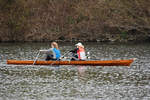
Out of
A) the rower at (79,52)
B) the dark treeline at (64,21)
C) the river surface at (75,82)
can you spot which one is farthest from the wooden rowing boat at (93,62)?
the dark treeline at (64,21)

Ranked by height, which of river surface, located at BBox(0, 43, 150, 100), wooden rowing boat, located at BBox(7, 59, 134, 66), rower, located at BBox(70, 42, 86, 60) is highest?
rower, located at BBox(70, 42, 86, 60)

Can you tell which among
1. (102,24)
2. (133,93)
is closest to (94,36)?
(102,24)

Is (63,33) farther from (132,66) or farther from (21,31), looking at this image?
(132,66)

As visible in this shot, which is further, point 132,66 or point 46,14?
point 46,14

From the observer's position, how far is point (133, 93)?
63.6 feet

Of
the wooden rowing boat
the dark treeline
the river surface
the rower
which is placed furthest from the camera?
the dark treeline

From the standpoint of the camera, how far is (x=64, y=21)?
187ft

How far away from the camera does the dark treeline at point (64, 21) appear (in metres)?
53.4

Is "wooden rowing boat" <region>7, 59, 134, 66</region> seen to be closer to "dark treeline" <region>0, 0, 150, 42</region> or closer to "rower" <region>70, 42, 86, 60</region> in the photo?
"rower" <region>70, 42, 86, 60</region>

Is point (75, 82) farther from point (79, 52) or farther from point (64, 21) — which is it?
point (64, 21)

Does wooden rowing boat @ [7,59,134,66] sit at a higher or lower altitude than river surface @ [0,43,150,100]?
higher

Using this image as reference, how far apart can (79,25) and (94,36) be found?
2.30 m

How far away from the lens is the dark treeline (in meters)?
53.4

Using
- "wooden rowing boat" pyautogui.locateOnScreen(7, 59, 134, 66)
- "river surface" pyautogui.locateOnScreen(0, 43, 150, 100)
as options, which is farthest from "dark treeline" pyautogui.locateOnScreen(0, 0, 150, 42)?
"wooden rowing boat" pyautogui.locateOnScreen(7, 59, 134, 66)
